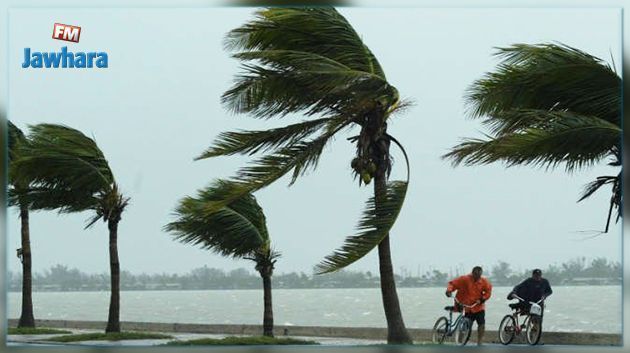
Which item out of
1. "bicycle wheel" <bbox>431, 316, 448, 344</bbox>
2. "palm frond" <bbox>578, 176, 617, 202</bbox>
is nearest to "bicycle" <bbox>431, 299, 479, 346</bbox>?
"bicycle wheel" <bbox>431, 316, 448, 344</bbox>

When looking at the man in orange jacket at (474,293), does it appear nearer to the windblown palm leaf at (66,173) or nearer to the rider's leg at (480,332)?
the rider's leg at (480,332)

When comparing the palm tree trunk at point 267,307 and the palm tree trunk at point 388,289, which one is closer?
the palm tree trunk at point 388,289

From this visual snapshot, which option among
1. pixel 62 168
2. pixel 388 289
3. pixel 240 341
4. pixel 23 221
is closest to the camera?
pixel 388 289

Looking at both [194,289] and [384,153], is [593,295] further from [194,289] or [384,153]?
[194,289]

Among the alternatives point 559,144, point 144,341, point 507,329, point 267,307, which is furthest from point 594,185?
point 144,341

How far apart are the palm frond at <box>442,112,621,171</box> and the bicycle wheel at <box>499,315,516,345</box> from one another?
7.33ft

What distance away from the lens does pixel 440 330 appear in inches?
726

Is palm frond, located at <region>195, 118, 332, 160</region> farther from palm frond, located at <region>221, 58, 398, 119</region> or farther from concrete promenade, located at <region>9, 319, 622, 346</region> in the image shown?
concrete promenade, located at <region>9, 319, 622, 346</region>

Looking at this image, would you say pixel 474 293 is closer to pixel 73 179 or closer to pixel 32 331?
pixel 73 179

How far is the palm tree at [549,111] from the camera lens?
17094mm

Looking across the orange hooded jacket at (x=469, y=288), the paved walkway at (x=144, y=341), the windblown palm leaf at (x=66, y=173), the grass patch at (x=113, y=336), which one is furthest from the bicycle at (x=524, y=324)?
the windblown palm leaf at (x=66, y=173)

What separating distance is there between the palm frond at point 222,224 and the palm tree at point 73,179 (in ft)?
3.07

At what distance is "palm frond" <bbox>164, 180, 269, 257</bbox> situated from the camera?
1806cm

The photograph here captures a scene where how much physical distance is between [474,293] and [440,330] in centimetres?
69
